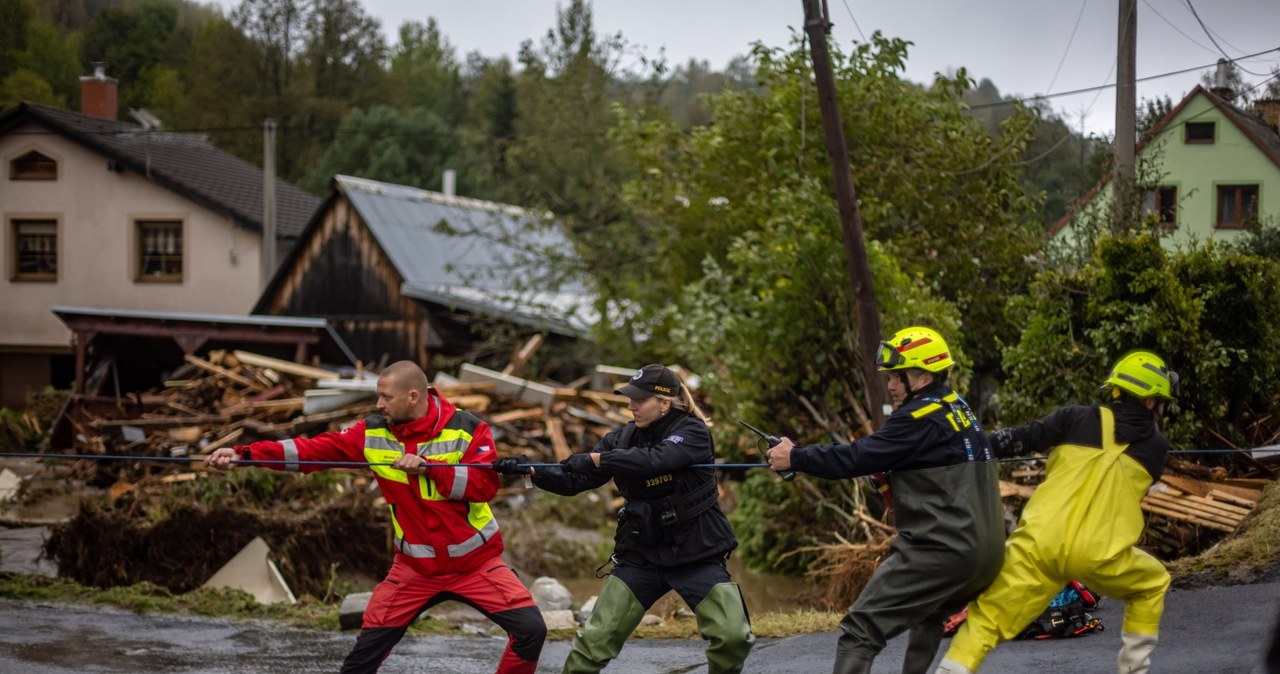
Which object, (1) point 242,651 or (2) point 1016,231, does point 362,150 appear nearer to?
(2) point 1016,231

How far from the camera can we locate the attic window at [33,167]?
1268 inches

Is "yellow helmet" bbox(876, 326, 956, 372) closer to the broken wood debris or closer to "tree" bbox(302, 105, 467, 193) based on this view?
the broken wood debris

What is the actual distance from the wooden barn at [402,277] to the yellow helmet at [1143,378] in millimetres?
20010

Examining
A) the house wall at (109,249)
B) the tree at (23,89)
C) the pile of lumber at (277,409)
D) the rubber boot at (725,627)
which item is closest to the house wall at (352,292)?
the house wall at (109,249)

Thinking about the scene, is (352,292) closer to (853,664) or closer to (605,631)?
(605,631)

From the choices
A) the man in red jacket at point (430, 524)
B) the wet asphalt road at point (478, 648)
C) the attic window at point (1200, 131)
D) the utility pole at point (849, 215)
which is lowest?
the wet asphalt road at point (478, 648)

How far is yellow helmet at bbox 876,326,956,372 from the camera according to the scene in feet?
18.7

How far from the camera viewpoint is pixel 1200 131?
15.1 m

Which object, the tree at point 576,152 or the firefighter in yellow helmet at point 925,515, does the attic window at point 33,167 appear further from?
the firefighter in yellow helmet at point 925,515

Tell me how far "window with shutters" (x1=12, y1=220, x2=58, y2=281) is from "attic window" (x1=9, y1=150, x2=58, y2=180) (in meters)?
1.18

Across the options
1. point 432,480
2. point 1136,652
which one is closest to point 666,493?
point 432,480

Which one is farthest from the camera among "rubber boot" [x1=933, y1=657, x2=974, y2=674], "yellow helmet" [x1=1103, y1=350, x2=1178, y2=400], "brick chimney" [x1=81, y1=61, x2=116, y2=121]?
"brick chimney" [x1=81, y1=61, x2=116, y2=121]

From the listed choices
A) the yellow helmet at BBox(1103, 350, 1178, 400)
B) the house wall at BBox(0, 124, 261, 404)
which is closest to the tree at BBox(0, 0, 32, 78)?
the house wall at BBox(0, 124, 261, 404)

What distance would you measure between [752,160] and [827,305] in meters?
4.77
